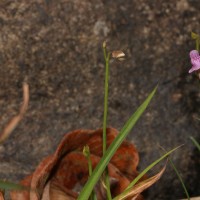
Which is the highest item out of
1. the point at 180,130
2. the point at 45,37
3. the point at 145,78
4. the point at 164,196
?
the point at 45,37

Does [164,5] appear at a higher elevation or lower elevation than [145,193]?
higher

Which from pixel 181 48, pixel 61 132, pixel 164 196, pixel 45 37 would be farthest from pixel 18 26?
pixel 164 196

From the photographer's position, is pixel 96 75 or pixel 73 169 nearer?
pixel 73 169

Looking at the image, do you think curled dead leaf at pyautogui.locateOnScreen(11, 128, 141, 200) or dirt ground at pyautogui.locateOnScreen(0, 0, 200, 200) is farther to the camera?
dirt ground at pyautogui.locateOnScreen(0, 0, 200, 200)

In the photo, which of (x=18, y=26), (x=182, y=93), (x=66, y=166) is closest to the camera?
(x=66, y=166)

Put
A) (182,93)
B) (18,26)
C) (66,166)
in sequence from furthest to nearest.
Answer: (182,93)
(18,26)
(66,166)

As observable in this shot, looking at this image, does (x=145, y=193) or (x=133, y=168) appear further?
(x=145, y=193)

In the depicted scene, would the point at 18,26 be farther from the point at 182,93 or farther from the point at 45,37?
Result: the point at 182,93

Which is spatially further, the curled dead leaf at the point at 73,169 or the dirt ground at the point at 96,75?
the dirt ground at the point at 96,75
